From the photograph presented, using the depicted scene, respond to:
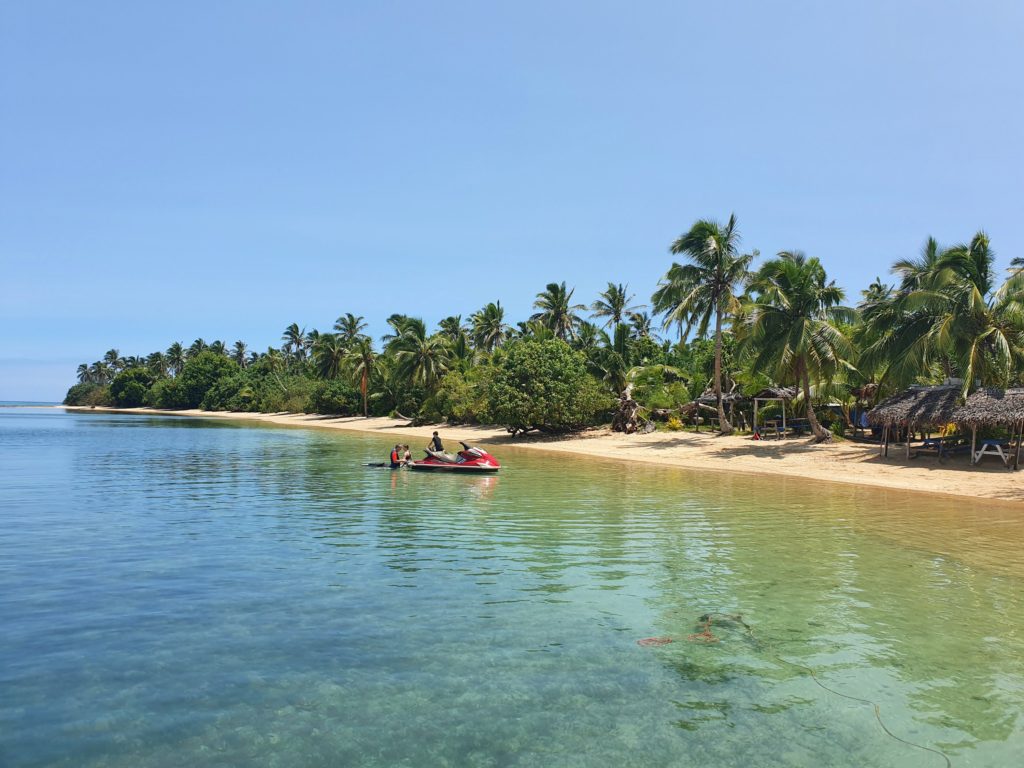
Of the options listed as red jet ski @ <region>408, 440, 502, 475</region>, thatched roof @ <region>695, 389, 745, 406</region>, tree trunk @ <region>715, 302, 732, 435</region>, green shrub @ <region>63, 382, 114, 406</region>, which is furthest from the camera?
green shrub @ <region>63, 382, 114, 406</region>

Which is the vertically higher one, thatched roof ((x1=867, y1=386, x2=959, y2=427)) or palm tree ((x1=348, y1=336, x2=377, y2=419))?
palm tree ((x1=348, y1=336, x2=377, y2=419))

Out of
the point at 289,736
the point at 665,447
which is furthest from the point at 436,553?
the point at 665,447

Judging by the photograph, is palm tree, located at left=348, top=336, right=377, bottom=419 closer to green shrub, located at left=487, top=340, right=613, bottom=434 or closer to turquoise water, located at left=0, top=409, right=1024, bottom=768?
green shrub, located at left=487, top=340, right=613, bottom=434

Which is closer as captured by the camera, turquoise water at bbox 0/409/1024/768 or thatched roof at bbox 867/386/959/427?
turquoise water at bbox 0/409/1024/768

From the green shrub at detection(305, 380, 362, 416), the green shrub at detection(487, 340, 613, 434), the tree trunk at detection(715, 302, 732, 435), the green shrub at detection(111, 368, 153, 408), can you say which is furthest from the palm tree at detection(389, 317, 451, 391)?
the green shrub at detection(111, 368, 153, 408)

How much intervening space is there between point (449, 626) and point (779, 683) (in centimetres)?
391

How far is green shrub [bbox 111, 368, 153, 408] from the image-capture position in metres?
126

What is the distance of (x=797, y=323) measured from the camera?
32250mm

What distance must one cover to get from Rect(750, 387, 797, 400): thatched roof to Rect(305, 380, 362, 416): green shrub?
49482 millimetres

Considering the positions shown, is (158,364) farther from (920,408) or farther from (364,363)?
(920,408)

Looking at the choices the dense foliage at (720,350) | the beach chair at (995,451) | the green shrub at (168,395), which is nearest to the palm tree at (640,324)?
the dense foliage at (720,350)

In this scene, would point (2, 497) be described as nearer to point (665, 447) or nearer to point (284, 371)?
point (665, 447)

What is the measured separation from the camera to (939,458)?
91.4ft

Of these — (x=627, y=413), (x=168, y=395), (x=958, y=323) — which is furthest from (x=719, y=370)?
(x=168, y=395)
